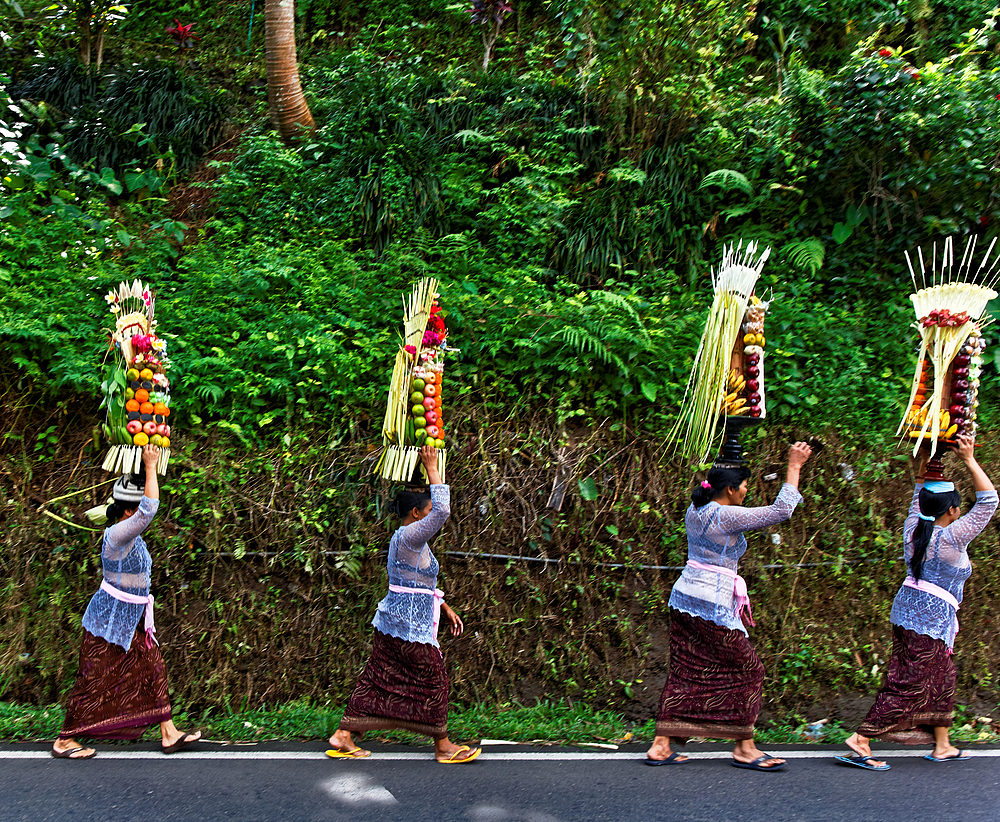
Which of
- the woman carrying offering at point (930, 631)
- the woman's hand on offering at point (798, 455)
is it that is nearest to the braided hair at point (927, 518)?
the woman carrying offering at point (930, 631)

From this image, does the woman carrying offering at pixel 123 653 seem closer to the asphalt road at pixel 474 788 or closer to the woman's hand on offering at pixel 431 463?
the asphalt road at pixel 474 788

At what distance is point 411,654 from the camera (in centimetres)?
457

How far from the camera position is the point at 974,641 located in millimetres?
5824

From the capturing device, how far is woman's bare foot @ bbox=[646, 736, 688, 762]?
177 inches

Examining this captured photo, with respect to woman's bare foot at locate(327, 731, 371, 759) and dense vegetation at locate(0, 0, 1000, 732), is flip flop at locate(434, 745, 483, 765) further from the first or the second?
dense vegetation at locate(0, 0, 1000, 732)

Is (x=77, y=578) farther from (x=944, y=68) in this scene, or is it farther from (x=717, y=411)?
(x=944, y=68)

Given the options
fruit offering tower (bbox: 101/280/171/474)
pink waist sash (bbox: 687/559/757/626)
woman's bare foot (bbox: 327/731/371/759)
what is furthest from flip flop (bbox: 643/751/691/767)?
fruit offering tower (bbox: 101/280/171/474)

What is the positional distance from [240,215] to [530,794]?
6.53 meters

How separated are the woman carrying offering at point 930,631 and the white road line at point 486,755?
0.59 ft

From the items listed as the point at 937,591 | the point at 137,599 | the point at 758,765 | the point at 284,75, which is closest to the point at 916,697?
the point at 937,591

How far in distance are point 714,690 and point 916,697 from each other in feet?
3.71

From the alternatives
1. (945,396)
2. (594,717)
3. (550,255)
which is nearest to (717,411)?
(945,396)

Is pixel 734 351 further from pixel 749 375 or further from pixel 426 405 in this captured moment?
pixel 426 405

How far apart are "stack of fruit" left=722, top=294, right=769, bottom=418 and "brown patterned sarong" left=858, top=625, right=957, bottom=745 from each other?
157 cm
